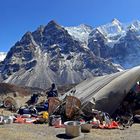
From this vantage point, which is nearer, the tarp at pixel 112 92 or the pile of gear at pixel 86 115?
the pile of gear at pixel 86 115

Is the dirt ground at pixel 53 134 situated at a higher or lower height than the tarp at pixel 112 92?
lower

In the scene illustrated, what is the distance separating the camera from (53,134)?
59.4ft

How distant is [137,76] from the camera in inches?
1068

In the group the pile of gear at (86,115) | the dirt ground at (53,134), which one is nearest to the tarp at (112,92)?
the pile of gear at (86,115)

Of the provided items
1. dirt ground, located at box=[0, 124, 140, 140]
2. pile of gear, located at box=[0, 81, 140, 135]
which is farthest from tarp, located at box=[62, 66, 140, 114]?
dirt ground, located at box=[0, 124, 140, 140]

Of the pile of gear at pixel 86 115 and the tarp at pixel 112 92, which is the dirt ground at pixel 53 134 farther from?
the tarp at pixel 112 92

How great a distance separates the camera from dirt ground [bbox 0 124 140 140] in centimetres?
1692

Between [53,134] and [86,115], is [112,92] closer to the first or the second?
[86,115]

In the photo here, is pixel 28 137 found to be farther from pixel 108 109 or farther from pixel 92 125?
pixel 108 109

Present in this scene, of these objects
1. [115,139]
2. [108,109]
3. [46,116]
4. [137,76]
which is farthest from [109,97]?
[115,139]

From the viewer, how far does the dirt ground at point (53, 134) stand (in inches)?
666

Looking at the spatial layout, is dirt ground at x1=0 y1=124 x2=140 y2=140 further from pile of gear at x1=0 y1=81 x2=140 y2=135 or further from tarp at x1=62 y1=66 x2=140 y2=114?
tarp at x1=62 y1=66 x2=140 y2=114

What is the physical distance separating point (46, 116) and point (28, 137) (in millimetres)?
6341

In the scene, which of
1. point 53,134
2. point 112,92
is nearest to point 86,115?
point 112,92
